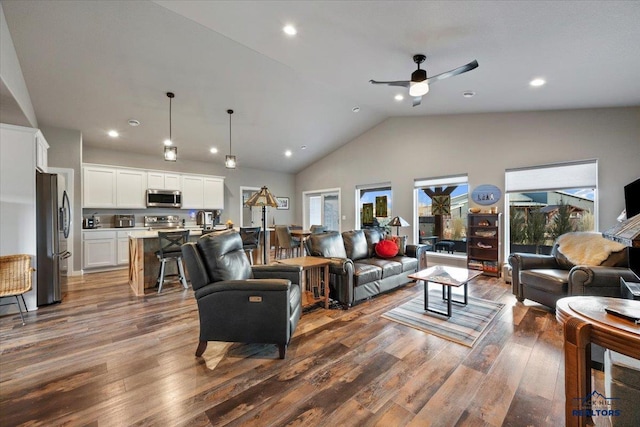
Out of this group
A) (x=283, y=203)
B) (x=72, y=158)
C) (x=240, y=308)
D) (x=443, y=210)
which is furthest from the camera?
(x=283, y=203)

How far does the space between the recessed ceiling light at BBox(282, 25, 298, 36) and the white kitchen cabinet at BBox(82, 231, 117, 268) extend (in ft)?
17.7

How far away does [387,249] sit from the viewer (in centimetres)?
423

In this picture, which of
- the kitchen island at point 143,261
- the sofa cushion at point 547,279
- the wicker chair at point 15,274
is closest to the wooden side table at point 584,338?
the sofa cushion at point 547,279

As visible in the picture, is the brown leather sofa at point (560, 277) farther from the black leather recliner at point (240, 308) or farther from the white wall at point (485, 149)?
the black leather recliner at point (240, 308)

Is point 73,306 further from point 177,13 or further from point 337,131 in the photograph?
point 337,131

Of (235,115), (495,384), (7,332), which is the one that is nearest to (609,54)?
(495,384)

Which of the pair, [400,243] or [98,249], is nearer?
[400,243]

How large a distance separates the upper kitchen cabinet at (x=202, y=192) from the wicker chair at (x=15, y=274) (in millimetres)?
3599

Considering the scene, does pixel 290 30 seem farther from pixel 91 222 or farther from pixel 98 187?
pixel 91 222

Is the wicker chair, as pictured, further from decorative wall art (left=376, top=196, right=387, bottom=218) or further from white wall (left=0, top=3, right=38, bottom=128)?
decorative wall art (left=376, top=196, right=387, bottom=218)

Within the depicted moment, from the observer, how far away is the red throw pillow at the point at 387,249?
423 centimetres

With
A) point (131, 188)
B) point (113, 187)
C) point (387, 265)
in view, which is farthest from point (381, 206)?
point (113, 187)

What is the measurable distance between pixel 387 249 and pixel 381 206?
2.83 metres

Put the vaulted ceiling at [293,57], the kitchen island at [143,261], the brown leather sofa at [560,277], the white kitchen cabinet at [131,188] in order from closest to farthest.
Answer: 1. the vaulted ceiling at [293,57]
2. the brown leather sofa at [560,277]
3. the kitchen island at [143,261]
4. the white kitchen cabinet at [131,188]
